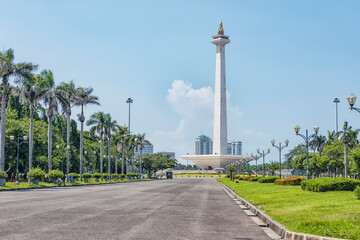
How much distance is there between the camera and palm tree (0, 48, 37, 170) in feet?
135

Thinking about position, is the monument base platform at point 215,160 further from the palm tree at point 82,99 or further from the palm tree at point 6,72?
the palm tree at point 6,72

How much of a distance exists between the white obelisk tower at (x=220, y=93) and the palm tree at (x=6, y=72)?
81.6 m

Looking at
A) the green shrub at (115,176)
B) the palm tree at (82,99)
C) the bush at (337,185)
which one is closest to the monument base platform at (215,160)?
the green shrub at (115,176)

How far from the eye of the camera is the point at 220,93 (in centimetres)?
12219

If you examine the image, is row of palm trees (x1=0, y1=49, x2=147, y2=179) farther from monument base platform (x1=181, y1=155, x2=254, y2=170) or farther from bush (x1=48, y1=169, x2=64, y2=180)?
monument base platform (x1=181, y1=155, x2=254, y2=170)

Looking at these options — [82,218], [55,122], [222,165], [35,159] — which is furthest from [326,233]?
[222,165]

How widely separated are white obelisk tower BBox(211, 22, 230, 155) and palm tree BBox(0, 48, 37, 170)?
81567 millimetres

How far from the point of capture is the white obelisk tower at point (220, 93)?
121 metres

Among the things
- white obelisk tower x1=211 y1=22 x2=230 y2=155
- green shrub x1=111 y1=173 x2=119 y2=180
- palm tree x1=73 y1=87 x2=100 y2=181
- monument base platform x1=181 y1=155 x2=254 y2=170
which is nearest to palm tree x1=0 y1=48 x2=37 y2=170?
palm tree x1=73 y1=87 x2=100 y2=181

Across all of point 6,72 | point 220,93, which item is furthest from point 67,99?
point 220,93

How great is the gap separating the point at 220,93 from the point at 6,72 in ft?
280

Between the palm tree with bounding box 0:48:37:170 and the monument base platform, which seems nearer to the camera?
the palm tree with bounding box 0:48:37:170

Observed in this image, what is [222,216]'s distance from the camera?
592 inches

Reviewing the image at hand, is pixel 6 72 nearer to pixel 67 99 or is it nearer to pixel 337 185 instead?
pixel 67 99
